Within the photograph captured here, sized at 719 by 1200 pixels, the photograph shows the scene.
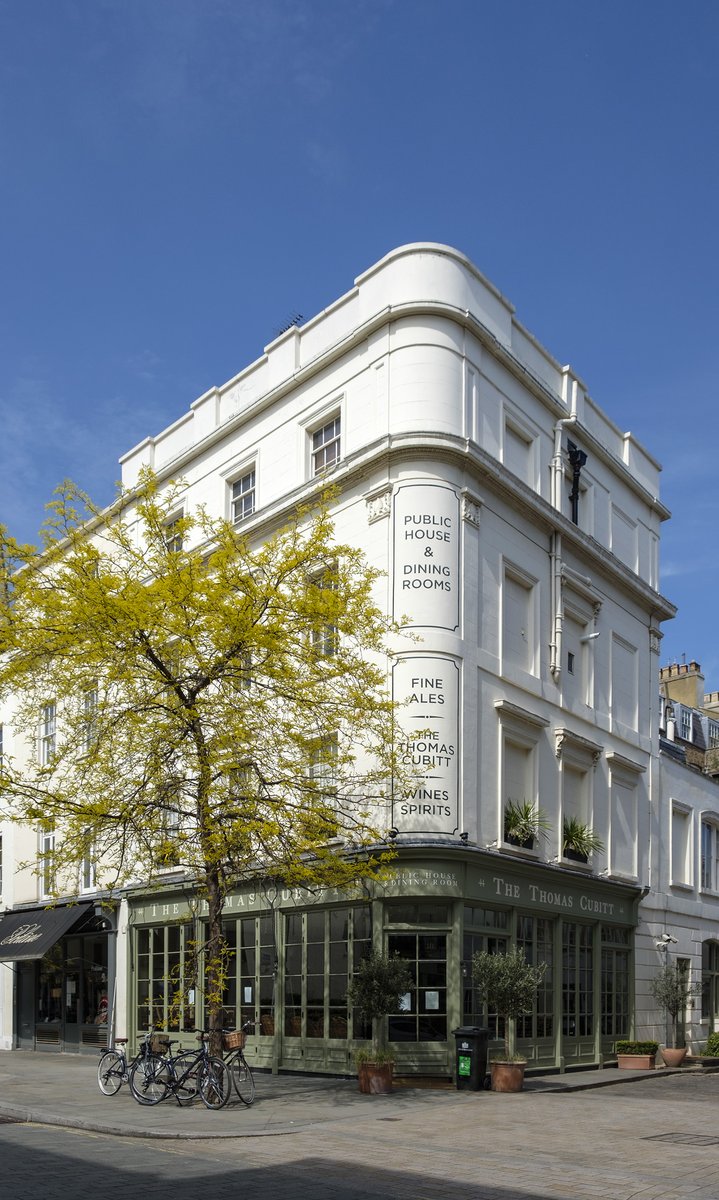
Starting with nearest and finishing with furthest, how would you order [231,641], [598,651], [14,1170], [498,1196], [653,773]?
[498,1196], [14,1170], [231,641], [598,651], [653,773]

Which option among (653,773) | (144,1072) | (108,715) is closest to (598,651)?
(653,773)

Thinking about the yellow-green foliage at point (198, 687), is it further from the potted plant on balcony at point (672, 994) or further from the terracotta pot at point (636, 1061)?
the potted plant on balcony at point (672, 994)

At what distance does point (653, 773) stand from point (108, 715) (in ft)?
56.2

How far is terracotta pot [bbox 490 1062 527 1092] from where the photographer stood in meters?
20.7

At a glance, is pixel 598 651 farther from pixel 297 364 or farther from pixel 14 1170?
pixel 14 1170

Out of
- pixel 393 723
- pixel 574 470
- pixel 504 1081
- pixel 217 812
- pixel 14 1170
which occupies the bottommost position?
pixel 504 1081

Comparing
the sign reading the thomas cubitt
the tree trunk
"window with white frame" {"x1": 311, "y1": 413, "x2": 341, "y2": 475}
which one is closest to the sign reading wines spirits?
the sign reading the thomas cubitt

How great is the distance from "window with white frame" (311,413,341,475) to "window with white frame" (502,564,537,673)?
4546 millimetres

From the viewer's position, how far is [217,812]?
62.2ft

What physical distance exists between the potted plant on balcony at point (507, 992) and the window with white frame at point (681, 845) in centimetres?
1327

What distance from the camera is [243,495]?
96.6 ft

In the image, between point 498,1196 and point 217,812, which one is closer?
point 498,1196

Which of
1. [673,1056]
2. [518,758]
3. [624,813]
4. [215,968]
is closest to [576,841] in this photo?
[518,758]

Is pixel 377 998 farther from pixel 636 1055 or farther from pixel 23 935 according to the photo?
pixel 23 935
